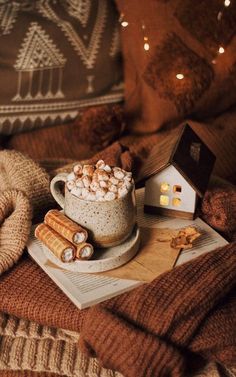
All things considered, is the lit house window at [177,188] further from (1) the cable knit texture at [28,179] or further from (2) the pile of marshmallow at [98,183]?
(1) the cable knit texture at [28,179]

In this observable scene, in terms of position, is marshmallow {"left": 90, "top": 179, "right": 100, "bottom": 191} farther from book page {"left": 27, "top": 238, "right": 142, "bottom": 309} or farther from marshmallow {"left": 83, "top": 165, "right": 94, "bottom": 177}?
book page {"left": 27, "top": 238, "right": 142, "bottom": 309}

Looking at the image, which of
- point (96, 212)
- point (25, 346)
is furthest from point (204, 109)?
point (25, 346)

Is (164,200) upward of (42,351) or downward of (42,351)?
upward

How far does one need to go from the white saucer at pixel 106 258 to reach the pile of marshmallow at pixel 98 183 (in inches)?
3.6

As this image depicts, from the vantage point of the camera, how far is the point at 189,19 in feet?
4.83

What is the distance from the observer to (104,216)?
905mm

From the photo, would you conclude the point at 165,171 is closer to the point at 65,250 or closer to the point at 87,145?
the point at 65,250

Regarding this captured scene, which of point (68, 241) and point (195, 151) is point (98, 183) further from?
point (195, 151)

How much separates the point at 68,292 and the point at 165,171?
290 millimetres

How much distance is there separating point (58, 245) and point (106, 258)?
79mm

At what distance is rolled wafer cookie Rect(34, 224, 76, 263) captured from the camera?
0.89 metres

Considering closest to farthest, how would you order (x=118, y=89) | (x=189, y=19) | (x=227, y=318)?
(x=227, y=318), (x=189, y=19), (x=118, y=89)

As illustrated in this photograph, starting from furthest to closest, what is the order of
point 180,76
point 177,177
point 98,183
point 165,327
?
1. point 180,76
2. point 177,177
3. point 98,183
4. point 165,327

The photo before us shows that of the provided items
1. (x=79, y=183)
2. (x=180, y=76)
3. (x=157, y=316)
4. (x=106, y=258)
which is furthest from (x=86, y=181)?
(x=180, y=76)
